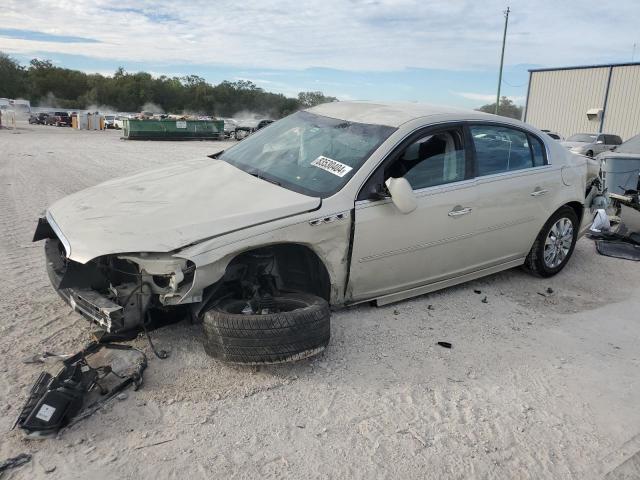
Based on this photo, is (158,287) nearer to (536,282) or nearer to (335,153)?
(335,153)

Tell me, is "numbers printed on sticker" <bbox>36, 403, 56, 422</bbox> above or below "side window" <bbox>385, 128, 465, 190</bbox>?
below

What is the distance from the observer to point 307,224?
11.7 feet

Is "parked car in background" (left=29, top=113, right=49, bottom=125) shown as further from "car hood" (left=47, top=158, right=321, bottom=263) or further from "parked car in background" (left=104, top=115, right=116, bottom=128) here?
"car hood" (left=47, top=158, right=321, bottom=263)

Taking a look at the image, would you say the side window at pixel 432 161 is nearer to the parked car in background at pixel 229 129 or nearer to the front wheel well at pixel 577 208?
the front wheel well at pixel 577 208

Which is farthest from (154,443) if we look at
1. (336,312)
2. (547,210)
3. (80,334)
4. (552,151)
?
(552,151)

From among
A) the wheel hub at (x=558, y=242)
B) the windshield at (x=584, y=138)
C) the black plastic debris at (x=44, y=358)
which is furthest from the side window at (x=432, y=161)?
the windshield at (x=584, y=138)

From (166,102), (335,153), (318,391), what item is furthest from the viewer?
(166,102)

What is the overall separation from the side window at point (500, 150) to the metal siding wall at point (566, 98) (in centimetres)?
3615

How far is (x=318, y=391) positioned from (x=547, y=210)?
317 cm

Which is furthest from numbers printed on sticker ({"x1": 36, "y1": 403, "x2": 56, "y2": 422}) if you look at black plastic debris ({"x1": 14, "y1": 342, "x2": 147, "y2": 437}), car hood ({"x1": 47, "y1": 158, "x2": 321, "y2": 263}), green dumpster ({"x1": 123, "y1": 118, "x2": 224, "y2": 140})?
green dumpster ({"x1": 123, "y1": 118, "x2": 224, "y2": 140})

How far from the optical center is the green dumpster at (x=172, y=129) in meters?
33.3

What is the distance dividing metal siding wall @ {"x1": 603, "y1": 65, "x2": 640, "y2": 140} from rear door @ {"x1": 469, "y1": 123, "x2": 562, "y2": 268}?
3442 cm

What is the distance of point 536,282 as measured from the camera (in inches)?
214

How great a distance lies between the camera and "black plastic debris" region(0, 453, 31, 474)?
2.43 m
